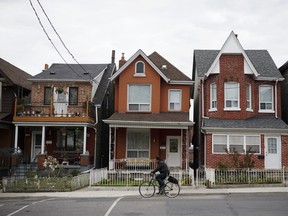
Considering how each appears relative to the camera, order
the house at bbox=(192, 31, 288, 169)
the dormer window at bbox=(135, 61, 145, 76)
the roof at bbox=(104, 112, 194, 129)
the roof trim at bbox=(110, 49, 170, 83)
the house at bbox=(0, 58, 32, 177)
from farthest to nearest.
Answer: the house at bbox=(0, 58, 32, 177) < the dormer window at bbox=(135, 61, 145, 76) < the roof trim at bbox=(110, 49, 170, 83) < the roof at bbox=(104, 112, 194, 129) < the house at bbox=(192, 31, 288, 169)

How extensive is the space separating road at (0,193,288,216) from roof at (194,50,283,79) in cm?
1310

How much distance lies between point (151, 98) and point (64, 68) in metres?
8.34

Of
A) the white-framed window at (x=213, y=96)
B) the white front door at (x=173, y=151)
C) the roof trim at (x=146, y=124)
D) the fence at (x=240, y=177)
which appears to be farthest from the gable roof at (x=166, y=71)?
the fence at (x=240, y=177)

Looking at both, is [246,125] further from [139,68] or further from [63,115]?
[63,115]

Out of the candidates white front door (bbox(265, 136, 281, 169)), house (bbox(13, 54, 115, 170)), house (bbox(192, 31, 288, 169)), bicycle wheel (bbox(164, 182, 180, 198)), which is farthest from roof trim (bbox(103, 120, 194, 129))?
bicycle wheel (bbox(164, 182, 180, 198))

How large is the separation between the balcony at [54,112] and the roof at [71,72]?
74.0 inches

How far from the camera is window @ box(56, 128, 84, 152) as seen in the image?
2962cm

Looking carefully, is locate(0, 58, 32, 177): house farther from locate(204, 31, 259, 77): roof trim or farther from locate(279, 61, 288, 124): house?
locate(279, 61, 288, 124): house

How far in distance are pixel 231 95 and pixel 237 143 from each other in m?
3.34

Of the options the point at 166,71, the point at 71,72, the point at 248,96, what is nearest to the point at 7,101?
the point at 71,72

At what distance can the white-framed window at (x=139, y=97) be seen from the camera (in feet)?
93.1

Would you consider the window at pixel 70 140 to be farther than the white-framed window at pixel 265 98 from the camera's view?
Yes

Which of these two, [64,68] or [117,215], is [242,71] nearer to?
[64,68]

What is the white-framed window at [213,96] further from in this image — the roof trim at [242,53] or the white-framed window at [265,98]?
the white-framed window at [265,98]
